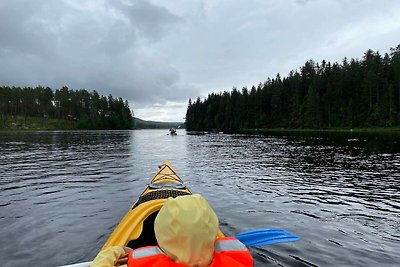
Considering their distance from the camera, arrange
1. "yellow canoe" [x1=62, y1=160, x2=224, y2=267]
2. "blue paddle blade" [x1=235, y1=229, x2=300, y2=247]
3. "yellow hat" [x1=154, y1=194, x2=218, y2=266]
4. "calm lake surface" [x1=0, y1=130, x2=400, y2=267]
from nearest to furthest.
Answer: "yellow hat" [x1=154, y1=194, x2=218, y2=266]
"yellow canoe" [x1=62, y1=160, x2=224, y2=267]
"blue paddle blade" [x1=235, y1=229, x2=300, y2=247]
"calm lake surface" [x1=0, y1=130, x2=400, y2=267]

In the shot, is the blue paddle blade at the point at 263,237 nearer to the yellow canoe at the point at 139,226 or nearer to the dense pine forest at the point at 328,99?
the yellow canoe at the point at 139,226

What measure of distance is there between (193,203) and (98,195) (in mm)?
10716

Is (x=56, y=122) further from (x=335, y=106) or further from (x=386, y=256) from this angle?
(x=386, y=256)

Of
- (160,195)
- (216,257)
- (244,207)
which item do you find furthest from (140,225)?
(244,207)

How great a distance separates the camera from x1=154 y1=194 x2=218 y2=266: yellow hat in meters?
2.78

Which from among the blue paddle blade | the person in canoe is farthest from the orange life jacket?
the blue paddle blade

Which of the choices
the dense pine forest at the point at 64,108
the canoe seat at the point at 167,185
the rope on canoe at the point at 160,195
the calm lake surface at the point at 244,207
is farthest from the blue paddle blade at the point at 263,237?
the dense pine forest at the point at 64,108

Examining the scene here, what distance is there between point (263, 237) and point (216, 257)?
2.62 m

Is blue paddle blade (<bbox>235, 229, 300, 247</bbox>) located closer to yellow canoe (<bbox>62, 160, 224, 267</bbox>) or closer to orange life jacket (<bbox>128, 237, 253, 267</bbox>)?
yellow canoe (<bbox>62, 160, 224, 267</bbox>)

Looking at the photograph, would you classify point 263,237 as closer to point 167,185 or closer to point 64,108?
point 167,185

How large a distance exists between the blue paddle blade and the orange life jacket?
216 centimetres

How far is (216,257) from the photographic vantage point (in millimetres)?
3035

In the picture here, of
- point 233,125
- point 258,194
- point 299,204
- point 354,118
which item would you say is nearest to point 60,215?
point 258,194

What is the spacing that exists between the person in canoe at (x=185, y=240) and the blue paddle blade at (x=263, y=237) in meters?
2.29
